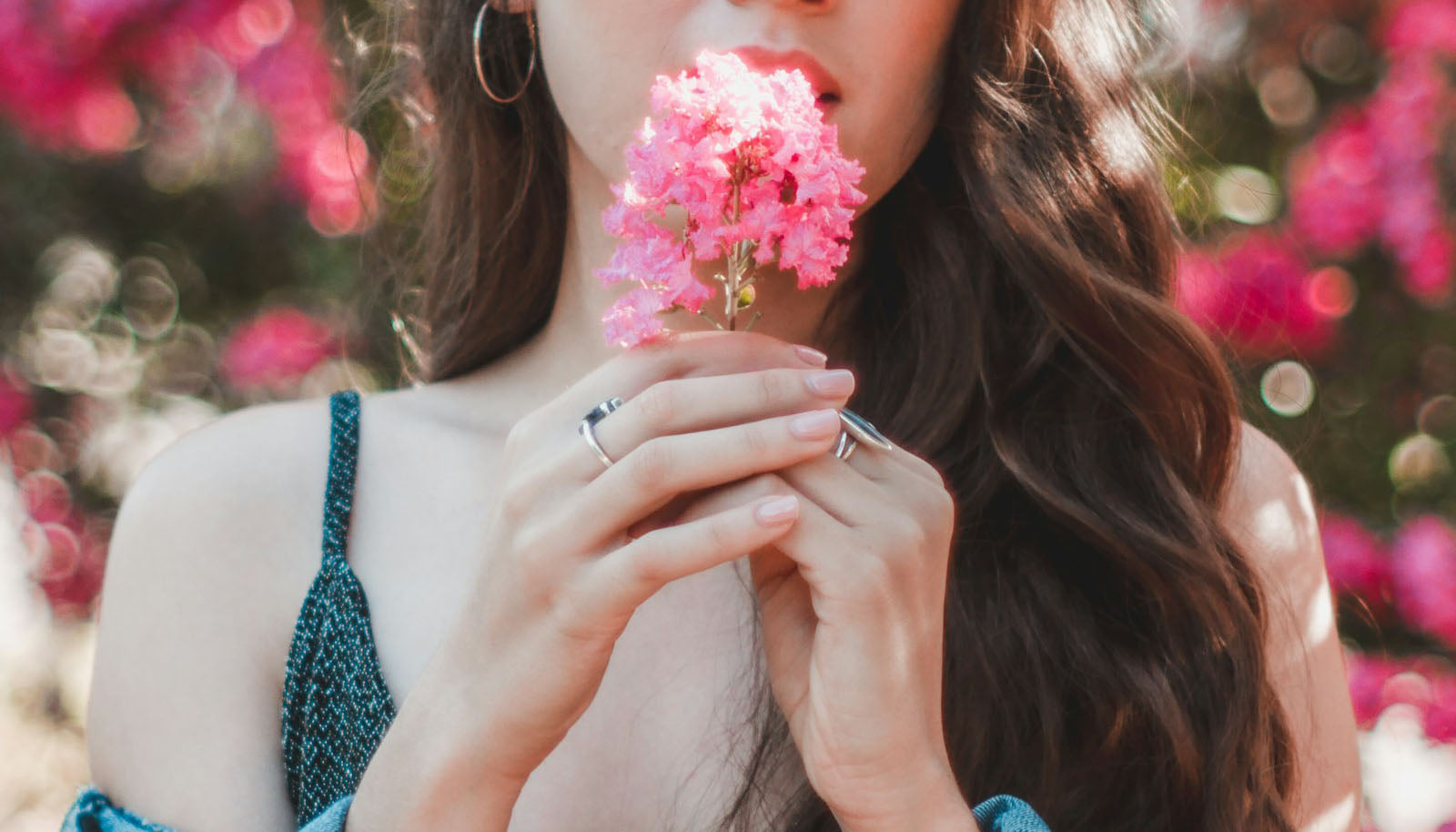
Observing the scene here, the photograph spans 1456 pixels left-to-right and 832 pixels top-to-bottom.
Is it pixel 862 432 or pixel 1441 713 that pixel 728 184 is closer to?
pixel 862 432

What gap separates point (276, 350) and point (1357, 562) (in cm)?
235

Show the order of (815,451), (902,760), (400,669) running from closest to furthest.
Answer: (815,451)
(902,760)
(400,669)

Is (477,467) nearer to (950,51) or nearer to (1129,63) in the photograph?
(950,51)

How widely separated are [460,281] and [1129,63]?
1.05 meters

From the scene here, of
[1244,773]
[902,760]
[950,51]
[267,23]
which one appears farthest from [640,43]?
[267,23]

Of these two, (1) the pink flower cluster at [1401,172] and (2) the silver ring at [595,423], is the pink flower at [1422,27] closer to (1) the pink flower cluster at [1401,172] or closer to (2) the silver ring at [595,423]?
(1) the pink flower cluster at [1401,172]

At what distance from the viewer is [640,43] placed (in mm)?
1523

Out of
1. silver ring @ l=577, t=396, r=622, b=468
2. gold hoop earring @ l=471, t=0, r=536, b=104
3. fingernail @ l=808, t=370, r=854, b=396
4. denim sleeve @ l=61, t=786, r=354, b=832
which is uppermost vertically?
gold hoop earring @ l=471, t=0, r=536, b=104

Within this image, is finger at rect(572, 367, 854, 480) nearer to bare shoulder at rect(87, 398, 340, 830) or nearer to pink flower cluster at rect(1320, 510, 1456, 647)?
bare shoulder at rect(87, 398, 340, 830)

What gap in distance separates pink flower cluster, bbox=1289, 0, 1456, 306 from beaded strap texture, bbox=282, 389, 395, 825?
2.08 meters

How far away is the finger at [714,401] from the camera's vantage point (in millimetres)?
1132

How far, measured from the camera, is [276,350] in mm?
3096

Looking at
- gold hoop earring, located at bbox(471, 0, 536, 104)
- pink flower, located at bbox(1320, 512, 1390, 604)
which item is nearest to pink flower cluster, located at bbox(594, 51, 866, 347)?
gold hoop earring, located at bbox(471, 0, 536, 104)

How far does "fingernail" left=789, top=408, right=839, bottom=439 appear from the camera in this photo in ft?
3.63
